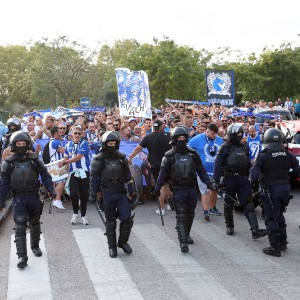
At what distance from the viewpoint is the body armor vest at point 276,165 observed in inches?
294

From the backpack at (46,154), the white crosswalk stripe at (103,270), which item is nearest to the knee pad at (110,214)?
the white crosswalk stripe at (103,270)

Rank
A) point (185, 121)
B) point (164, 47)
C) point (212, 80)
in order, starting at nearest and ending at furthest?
point (185, 121) < point (212, 80) < point (164, 47)

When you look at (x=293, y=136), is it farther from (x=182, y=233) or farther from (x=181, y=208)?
(x=182, y=233)

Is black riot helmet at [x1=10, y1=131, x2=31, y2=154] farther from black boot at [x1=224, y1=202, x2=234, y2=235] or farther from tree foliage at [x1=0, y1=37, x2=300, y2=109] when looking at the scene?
tree foliage at [x1=0, y1=37, x2=300, y2=109]

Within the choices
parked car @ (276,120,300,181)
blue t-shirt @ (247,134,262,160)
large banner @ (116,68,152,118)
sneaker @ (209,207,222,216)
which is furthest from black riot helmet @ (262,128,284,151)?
large banner @ (116,68,152,118)

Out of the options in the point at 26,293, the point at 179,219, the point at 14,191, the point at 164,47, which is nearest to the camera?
the point at 26,293

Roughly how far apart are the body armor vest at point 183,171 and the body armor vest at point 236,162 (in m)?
Answer: 0.77

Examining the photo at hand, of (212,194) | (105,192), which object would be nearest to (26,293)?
(105,192)

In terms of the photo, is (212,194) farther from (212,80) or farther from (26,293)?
(212,80)

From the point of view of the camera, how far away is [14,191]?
7172 millimetres

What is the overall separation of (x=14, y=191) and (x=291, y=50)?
38253 millimetres

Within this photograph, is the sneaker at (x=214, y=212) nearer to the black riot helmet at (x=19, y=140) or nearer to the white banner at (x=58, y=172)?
the white banner at (x=58, y=172)

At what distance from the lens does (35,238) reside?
24.6 feet

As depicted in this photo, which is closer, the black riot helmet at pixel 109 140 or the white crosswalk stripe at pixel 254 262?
the white crosswalk stripe at pixel 254 262
